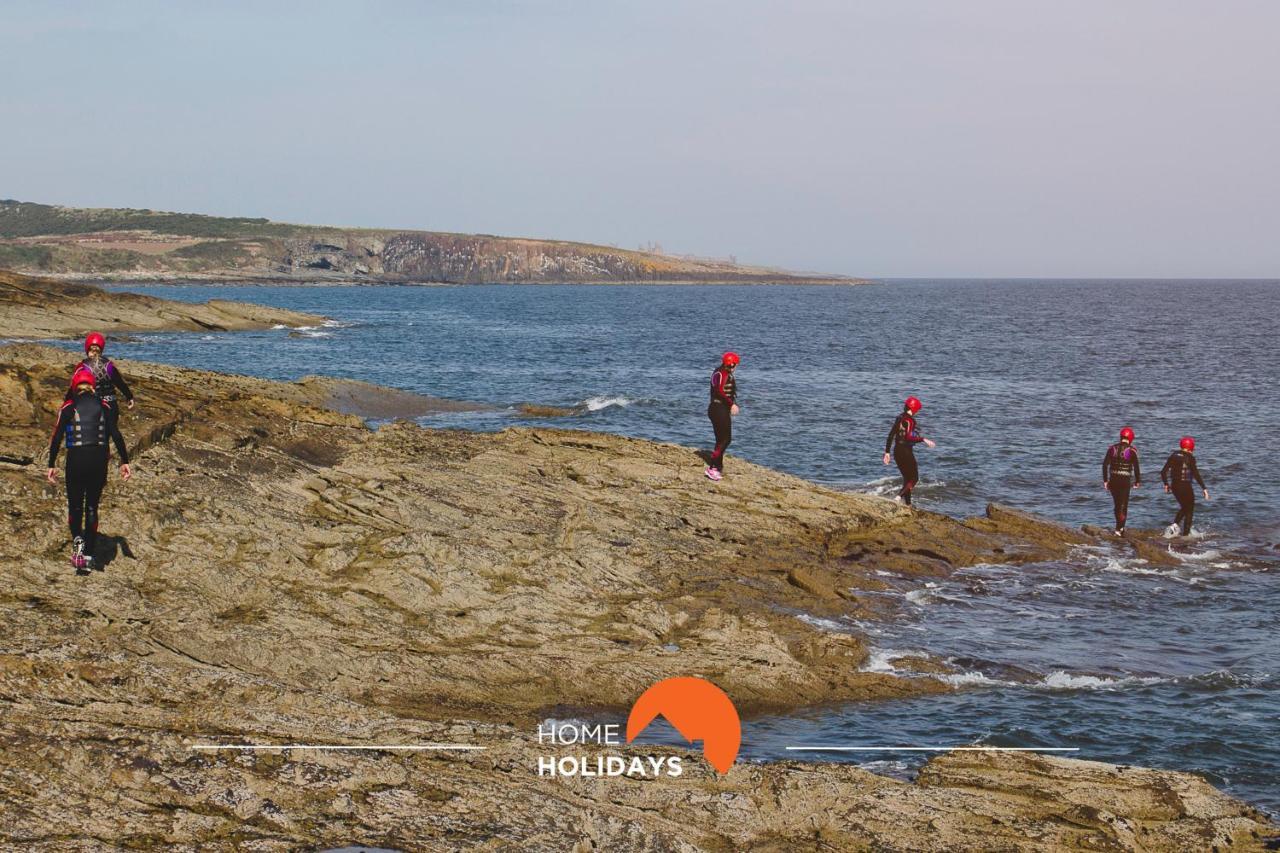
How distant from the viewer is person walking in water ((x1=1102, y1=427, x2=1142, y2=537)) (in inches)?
922

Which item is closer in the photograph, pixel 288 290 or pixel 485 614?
pixel 485 614

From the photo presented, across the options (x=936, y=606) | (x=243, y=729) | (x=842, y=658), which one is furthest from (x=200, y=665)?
(x=936, y=606)

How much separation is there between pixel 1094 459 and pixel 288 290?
169m

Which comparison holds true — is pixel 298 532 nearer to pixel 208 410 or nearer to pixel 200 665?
pixel 200 665

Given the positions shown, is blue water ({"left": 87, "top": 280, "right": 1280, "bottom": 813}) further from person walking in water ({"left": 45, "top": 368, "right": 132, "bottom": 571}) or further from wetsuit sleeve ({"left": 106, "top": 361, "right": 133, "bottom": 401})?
person walking in water ({"left": 45, "top": 368, "right": 132, "bottom": 571})

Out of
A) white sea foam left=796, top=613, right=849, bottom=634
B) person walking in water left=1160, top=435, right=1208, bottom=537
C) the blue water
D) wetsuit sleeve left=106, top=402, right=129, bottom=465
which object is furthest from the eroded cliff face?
person walking in water left=1160, top=435, right=1208, bottom=537

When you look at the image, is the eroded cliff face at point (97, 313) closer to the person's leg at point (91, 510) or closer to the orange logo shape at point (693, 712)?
the person's leg at point (91, 510)

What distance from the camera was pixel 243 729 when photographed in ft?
30.6

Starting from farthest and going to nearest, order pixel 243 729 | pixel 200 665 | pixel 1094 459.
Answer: pixel 1094 459
pixel 200 665
pixel 243 729

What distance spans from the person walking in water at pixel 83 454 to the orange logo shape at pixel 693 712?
6.49 m

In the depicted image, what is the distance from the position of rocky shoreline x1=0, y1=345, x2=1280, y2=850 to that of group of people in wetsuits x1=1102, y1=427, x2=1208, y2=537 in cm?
253

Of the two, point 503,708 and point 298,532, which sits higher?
point 298,532

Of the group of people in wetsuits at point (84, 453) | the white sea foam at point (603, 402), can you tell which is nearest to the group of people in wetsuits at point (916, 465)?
the group of people in wetsuits at point (84, 453)

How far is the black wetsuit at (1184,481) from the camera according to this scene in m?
24.2
